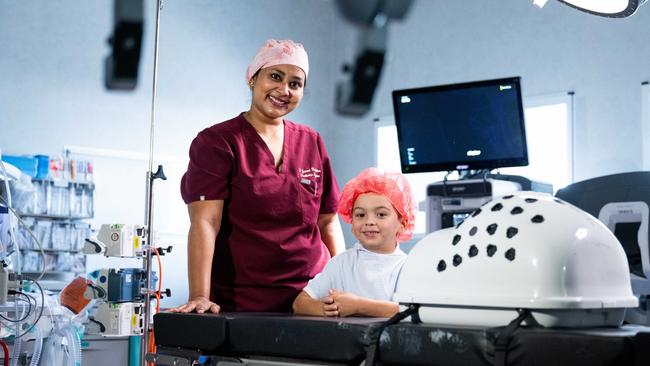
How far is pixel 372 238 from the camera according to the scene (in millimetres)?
2441

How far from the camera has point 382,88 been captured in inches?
342

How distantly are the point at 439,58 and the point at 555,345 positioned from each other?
7.14 metres

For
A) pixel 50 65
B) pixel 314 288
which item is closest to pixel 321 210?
pixel 314 288

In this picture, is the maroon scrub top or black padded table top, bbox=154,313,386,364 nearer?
black padded table top, bbox=154,313,386,364

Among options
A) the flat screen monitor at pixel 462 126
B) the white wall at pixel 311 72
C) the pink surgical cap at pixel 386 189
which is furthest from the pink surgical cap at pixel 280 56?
the white wall at pixel 311 72

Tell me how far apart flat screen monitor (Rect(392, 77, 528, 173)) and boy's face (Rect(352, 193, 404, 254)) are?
9.75 ft

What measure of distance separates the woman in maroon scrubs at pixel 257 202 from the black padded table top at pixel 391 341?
595 mm

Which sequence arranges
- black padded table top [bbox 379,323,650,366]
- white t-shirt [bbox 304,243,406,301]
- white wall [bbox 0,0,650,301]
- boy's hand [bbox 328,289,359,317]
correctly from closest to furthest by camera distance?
1. black padded table top [bbox 379,323,650,366]
2. boy's hand [bbox 328,289,359,317]
3. white t-shirt [bbox 304,243,406,301]
4. white wall [bbox 0,0,650,301]

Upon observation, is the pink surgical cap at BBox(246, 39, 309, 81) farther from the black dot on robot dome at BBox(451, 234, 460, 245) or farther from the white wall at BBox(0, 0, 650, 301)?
the white wall at BBox(0, 0, 650, 301)

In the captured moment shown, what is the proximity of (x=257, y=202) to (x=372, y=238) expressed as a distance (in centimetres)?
38

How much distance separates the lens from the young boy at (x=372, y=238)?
2371 mm

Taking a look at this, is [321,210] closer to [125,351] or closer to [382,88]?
[125,351]

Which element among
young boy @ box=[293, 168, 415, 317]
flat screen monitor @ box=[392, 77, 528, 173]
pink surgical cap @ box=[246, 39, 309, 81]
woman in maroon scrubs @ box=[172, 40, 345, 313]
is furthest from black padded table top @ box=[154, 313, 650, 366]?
flat screen monitor @ box=[392, 77, 528, 173]

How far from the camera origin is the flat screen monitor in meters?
5.33
